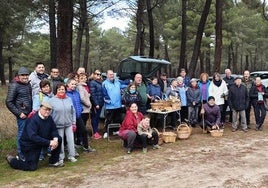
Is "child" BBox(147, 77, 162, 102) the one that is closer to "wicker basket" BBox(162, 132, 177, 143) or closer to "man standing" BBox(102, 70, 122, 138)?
"man standing" BBox(102, 70, 122, 138)

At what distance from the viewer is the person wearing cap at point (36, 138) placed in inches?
242

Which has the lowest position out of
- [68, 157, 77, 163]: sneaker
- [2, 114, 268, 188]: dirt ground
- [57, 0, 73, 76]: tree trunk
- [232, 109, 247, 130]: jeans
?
[2, 114, 268, 188]: dirt ground

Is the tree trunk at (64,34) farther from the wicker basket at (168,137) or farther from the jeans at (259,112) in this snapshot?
the jeans at (259,112)

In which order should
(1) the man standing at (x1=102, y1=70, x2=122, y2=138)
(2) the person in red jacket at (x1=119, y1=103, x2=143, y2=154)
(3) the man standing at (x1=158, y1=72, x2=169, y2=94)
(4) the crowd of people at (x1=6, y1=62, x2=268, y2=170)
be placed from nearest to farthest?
(4) the crowd of people at (x1=6, y1=62, x2=268, y2=170) < (2) the person in red jacket at (x1=119, y1=103, x2=143, y2=154) < (1) the man standing at (x1=102, y1=70, x2=122, y2=138) < (3) the man standing at (x1=158, y1=72, x2=169, y2=94)

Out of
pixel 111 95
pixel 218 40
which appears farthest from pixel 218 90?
pixel 218 40

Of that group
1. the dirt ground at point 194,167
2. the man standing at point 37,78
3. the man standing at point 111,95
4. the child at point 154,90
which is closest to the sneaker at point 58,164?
the dirt ground at point 194,167

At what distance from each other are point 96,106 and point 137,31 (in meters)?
12.4

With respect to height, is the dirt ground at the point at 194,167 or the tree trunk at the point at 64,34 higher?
the tree trunk at the point at 64,34

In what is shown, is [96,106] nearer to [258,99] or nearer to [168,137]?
[168,137]

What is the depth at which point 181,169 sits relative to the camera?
6164 mm

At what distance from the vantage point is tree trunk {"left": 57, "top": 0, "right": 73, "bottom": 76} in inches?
409

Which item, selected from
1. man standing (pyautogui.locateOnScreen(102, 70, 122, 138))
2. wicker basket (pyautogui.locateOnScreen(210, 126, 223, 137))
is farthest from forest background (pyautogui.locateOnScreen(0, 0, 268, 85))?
wicker basket (pyautogui.locateOnScreen(210, 126, 223, 137))

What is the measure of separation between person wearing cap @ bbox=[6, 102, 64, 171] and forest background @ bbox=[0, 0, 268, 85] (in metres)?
4.57

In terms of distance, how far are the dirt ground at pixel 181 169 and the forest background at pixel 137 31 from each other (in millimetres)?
4758
